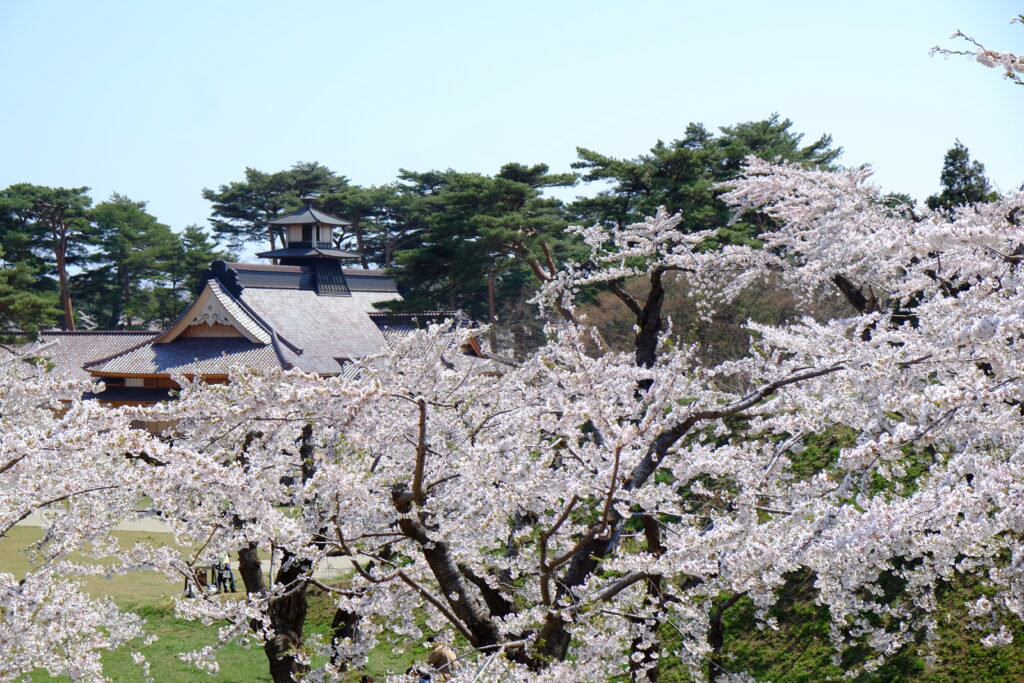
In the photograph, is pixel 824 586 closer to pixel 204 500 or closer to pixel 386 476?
pixel 386 476

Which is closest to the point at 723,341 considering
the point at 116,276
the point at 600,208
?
the point at 600,208

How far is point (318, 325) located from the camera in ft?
92.6

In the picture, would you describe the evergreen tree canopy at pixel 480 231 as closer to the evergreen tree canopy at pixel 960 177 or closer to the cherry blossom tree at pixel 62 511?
the evergreen tree canopy at pixel 960 177

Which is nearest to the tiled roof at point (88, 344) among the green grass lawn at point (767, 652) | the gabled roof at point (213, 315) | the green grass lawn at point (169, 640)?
the gabled roof at point (213, 315)

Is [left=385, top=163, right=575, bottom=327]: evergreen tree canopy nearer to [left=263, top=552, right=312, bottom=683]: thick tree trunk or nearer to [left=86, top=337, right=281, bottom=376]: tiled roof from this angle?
[left=86, top=337, right=281, bottom=376]: tiled roof

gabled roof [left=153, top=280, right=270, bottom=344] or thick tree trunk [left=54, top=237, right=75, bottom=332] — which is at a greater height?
thick tree trunk [left=54, top=237, right=75, bottom=332]

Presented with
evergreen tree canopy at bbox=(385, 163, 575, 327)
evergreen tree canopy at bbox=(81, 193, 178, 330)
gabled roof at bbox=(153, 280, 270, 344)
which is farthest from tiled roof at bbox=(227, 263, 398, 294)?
evergreen tree canopy at bbox=(81, 193, 178, 330)

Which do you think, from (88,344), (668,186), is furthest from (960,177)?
(88,344)

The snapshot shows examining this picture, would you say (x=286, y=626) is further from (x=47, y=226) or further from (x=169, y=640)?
(x=47, y=226)

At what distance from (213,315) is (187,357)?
5.02 feet

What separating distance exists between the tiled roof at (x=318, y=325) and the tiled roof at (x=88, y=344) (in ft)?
16.6

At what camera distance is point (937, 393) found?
11.2 feet

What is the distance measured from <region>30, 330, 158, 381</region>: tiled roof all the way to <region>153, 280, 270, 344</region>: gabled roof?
156 inches

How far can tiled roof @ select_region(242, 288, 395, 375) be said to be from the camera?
26297mm
